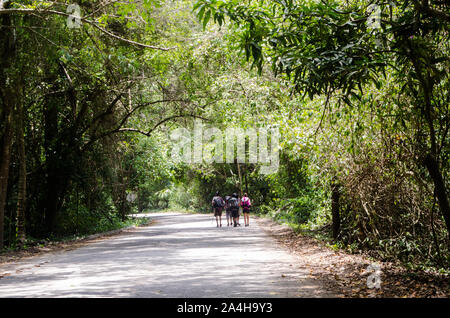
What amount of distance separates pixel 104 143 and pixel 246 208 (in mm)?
9147

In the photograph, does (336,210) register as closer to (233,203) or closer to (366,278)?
(366,278)

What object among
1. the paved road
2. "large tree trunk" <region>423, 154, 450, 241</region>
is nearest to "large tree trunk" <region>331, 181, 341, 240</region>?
the paved road

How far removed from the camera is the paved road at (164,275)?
24.4 ft

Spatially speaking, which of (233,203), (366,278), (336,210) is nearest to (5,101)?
(336,210)

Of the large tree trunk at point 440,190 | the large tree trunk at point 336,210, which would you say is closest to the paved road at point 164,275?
the large tree trunk at point 336,210

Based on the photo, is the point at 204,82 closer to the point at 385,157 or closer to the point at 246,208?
the point at 246,208

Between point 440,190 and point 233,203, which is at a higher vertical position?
point 440,190

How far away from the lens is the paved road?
744 cm

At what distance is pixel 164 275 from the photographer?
923 centimetres

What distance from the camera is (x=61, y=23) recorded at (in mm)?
14812

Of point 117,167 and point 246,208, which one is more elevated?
point 117,167

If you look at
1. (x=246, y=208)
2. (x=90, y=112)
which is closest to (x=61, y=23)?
(x=90, y=112)

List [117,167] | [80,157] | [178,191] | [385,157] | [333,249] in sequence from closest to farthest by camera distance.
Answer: [385,157] → [333,249] → [80,157] → [117,167] → [178,191]

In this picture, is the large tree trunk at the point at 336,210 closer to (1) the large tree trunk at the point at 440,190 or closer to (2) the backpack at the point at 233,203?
(1) the large tree trunk at the point at 440,190
